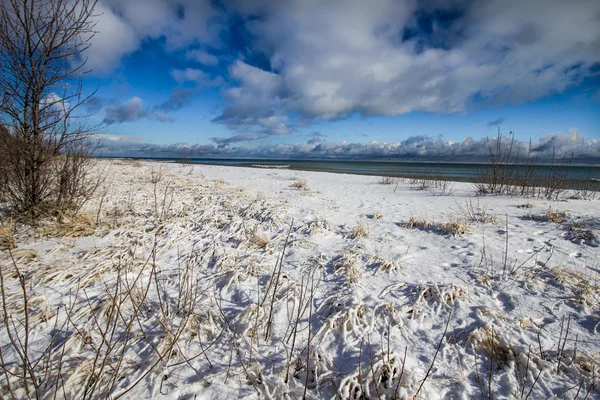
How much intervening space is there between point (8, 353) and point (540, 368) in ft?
14.5

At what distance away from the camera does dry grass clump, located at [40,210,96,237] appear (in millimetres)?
4574

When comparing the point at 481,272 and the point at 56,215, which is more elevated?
the point at 56,215

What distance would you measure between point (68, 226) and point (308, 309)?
4.93 meters

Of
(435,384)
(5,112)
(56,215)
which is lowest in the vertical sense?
(435,384)

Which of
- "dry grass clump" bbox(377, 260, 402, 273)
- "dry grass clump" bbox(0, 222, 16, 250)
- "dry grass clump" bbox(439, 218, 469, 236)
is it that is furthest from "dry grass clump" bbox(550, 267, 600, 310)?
"dry grass clump" bbox(0, 222, 16, 250)

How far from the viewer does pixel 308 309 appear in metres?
2.92

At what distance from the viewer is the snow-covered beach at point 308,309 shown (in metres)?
1.90

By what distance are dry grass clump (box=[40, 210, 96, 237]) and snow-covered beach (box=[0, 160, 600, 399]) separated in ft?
0.11

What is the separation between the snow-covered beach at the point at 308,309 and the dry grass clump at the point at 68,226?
0.03 meters

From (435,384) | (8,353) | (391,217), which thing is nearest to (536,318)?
(435,384)

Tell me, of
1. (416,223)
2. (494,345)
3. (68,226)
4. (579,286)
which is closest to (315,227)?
(416,223)

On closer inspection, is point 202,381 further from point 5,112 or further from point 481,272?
point 5,112

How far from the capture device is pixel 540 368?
6.55ft

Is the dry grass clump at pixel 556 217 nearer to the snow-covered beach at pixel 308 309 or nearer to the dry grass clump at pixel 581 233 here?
the snow-covered beach at pixel 308 309
